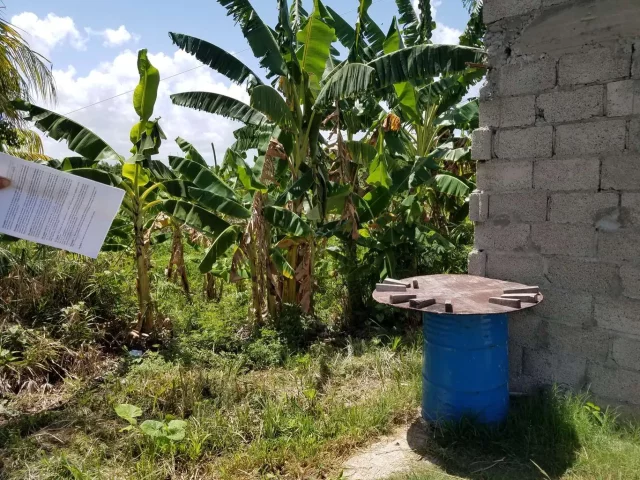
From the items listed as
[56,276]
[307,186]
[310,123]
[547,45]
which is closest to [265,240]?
[307,186]

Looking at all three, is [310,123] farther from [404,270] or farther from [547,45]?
[547,45]

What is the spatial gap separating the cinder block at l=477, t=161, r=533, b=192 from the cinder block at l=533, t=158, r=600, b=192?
0.20 feet

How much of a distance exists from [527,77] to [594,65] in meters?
0.42

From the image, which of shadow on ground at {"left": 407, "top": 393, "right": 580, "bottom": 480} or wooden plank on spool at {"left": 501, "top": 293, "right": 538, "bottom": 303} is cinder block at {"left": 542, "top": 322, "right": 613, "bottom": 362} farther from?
wooden plank on spool at {"left": 501, "top": 293, "right": 538, "bottom": 303}

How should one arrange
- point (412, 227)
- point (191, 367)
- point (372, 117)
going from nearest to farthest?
point (191, 367)
point (412, 227)
point (372, 117)

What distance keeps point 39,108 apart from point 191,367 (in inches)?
125

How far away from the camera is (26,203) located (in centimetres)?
296

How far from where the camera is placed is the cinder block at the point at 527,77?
11.6ft

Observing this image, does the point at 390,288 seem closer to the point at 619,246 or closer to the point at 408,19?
the point at 619,246

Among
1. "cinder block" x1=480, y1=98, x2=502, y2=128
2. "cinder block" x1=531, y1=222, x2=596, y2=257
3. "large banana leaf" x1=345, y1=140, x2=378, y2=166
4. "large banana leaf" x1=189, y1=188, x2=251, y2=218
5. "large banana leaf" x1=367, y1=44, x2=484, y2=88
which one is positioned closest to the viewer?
"cinder block" x1=531, y1=222, x2=596, y2=257

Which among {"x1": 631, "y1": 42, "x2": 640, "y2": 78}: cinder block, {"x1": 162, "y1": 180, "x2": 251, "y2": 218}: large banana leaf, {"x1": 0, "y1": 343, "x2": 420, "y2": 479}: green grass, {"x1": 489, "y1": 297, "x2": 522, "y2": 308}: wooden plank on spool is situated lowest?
{"x1": 0, "y1": 343, "x2": 420, "y2": 479}: green grass

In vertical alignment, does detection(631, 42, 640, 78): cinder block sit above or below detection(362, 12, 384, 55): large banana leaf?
below

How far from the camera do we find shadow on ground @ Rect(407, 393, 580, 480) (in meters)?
3.00

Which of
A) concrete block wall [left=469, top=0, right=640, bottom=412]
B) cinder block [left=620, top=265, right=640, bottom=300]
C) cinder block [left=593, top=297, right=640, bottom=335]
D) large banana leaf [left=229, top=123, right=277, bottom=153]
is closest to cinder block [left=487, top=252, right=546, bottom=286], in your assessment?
concrete block wall [left=469, top=0, right=640, bottom=412]
